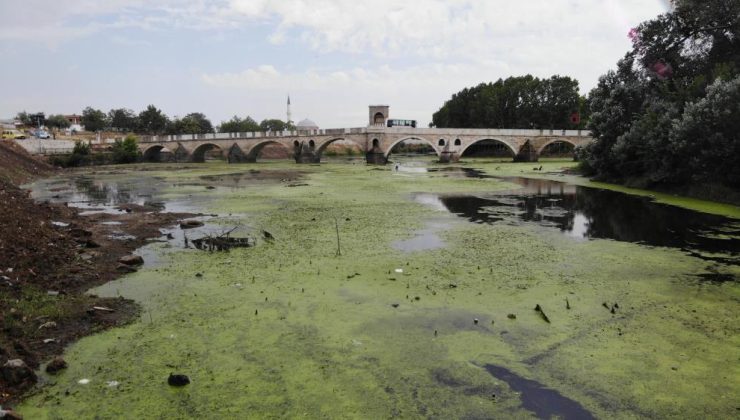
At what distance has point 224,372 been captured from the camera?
7.55 metres

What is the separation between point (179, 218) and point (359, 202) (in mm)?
9133

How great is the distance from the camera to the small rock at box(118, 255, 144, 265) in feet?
44.3

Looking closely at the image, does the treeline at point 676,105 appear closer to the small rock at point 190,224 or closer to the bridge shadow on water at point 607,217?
the bridge shadow on water at point 607,217

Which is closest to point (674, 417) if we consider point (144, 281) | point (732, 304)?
point (732, 304)

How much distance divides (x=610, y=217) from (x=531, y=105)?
210ft

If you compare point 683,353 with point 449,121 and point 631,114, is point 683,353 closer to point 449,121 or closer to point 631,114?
point 631,114

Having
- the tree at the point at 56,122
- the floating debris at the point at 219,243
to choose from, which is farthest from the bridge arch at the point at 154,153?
the floating debris at the point at 219,243

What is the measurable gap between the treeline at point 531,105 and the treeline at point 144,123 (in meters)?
64.4

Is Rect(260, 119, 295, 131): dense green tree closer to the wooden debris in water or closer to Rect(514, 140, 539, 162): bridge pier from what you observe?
Rect(514, 140, 539, 162): bridge pier

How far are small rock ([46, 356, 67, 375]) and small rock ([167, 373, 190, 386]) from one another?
1744 mm

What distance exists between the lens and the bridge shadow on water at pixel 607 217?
54.4 ft

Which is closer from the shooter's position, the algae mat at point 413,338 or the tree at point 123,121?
the algae mat at point 413,338

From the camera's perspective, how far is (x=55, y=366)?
7434 millimetres

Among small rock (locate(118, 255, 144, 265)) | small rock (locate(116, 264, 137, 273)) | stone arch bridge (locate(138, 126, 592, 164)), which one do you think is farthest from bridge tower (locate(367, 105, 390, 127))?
small rock (locate(116, 264, 137, 273))
